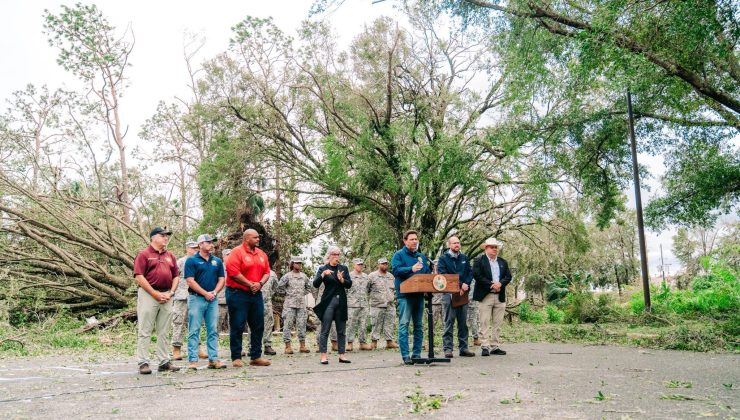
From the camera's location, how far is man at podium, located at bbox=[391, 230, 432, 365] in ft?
29.7

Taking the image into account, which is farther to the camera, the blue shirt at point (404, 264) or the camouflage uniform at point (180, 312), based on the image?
the camouflage uniform at point (180, 312)

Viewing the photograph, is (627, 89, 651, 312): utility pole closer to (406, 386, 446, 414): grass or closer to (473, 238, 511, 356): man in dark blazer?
(473, 238, 511, 356): man in dark blazer

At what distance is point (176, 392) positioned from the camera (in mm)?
6500

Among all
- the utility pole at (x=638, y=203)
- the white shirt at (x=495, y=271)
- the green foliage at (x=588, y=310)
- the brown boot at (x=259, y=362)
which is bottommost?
the brown boot at (x=259, y=362)

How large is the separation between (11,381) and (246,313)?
313 cm

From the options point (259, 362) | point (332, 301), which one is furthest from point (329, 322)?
point (259, 362)

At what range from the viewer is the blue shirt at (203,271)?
360 inches

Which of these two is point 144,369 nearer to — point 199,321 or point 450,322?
point 199,321

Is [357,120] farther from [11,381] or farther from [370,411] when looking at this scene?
[370,411]

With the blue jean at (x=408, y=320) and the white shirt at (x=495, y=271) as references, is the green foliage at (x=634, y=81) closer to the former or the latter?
the white shirt at (x=495, y=271)

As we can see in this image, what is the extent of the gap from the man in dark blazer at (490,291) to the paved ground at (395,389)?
73 centimetres

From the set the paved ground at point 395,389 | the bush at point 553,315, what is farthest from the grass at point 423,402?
the bush at point 553,315

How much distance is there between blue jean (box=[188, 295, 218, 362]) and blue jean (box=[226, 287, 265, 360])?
237 mm

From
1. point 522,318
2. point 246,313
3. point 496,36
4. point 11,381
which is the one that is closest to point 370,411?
point 246,313
